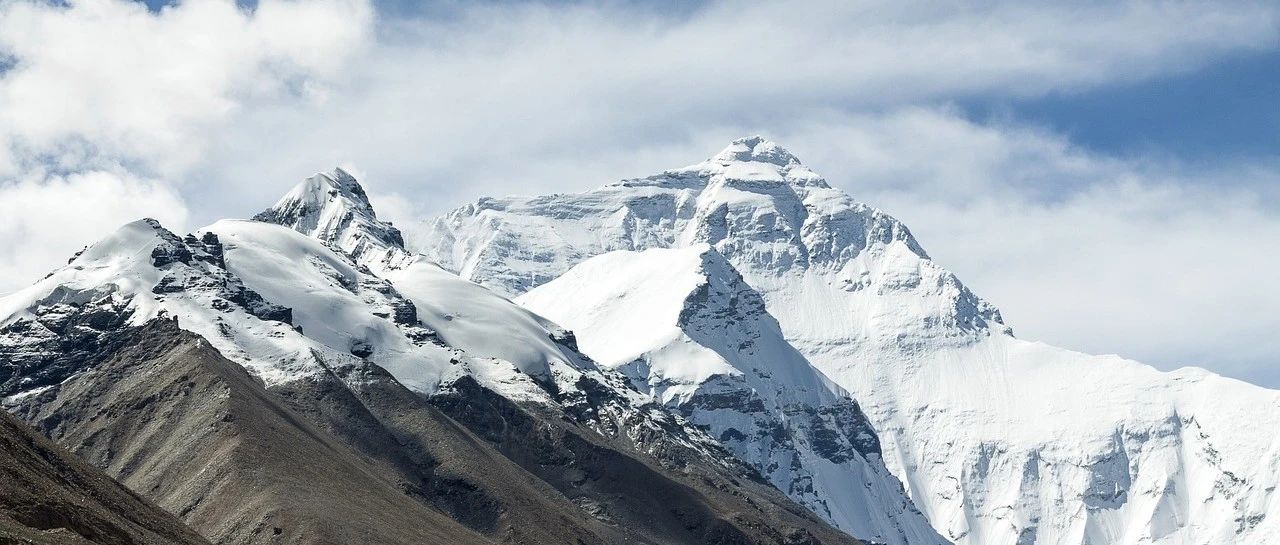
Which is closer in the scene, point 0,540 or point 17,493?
point 0,540

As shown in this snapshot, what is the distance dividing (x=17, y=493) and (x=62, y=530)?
58.8 ft

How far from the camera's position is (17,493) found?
200 m

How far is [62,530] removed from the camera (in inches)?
7239

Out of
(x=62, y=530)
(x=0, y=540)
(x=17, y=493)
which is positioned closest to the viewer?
(x=0, y=540)

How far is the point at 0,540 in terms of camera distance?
15500 cm

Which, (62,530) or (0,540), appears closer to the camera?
(0,540)

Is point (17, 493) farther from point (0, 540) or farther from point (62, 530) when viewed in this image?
point (0, 540)

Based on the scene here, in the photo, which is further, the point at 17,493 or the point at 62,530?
the point at 17,493

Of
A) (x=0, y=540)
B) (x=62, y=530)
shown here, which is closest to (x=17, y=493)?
(x=62, y=530)

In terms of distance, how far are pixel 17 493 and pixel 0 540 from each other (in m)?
46.1

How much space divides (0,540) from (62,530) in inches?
1149

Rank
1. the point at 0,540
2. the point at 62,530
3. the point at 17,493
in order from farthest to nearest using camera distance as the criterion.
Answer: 1. the point at 17,493
2. the point at 62,530
3. the point at 0,540
